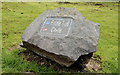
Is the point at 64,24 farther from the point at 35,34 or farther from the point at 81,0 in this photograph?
the point at 81,0

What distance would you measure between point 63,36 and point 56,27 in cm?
47

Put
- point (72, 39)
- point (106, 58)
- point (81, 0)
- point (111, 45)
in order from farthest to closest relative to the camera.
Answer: point (81, 0)
point (111, 45)
point (106, 58)
point (72, 39)

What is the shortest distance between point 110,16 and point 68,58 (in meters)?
7.93

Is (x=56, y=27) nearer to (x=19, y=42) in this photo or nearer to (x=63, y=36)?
(x=63, y=36)

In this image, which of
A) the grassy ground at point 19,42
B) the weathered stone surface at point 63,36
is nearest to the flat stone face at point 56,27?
the weathered stone surface at point 63,36

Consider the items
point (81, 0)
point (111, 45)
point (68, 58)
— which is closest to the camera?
point (68, 58)

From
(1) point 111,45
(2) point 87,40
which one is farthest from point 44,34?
(1) point 111,45

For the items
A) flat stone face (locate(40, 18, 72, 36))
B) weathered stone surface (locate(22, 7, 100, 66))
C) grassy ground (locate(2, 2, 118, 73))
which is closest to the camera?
weathered stone surface (locate(22, 7, 100, 66))

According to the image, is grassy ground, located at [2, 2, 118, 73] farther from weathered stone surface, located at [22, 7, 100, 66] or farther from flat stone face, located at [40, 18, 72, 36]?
flat stone face, located at [40, 18, 72, 36]

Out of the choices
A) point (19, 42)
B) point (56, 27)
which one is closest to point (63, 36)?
point (56, 27)

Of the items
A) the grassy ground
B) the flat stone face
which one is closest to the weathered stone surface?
the flat stone face

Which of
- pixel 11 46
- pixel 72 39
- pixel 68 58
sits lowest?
pixel 11 46

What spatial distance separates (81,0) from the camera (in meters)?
15.4

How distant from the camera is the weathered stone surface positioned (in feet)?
11.6
